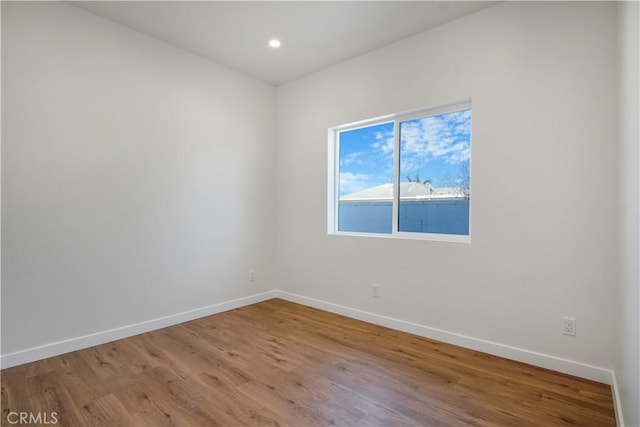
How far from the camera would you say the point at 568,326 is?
2158mm

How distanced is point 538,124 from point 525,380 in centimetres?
176

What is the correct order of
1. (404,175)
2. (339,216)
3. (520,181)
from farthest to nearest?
(339,216)
(404,175)
(520,181)

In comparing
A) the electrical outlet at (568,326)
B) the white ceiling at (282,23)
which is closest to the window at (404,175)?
the white ceiling at (282,23)

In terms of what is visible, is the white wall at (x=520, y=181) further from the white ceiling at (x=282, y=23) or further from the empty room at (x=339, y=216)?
the white ceiling at (x=282, y=23)

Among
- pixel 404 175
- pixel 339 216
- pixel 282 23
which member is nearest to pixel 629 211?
pixel 404 175

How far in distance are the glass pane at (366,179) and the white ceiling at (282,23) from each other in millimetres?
864

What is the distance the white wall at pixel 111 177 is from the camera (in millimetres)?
2277

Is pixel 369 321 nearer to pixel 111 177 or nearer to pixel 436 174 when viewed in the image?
pixel 436 174

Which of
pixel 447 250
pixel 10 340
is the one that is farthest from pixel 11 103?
pixel 447 250

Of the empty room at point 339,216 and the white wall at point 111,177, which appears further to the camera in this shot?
the white wall at point 111,177

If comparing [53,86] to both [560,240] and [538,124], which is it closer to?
[538,124]

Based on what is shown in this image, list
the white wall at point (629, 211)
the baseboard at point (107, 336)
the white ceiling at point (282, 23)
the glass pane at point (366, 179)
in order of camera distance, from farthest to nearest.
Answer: the glass pane at point (366, 179) < the white ceiling at point (282, 23) < the baseboard at point (107, 336) < the white wall at point (629, 211)

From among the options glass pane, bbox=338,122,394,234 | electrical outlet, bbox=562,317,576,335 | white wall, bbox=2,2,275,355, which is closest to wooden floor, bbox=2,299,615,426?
electrical outlet, bbox=562,317,576,335

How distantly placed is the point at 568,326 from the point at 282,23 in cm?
319
